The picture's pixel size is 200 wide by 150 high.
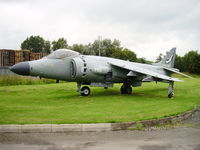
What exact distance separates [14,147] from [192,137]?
446 centimetres

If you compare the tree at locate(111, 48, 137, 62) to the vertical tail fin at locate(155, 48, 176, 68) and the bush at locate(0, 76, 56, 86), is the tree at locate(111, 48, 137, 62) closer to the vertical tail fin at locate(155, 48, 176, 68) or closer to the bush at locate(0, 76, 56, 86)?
the bush at locate(0, 76, 56, 86)

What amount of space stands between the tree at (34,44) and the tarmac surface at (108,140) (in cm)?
10489

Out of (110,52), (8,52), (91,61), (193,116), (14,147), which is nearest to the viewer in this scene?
(14,147)

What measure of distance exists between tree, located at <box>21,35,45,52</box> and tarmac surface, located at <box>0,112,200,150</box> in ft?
344

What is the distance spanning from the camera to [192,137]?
645 centimetres

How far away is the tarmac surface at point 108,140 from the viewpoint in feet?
17.8

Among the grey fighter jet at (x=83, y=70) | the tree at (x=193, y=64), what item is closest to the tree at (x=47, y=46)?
the tree at (x=193, y=64)

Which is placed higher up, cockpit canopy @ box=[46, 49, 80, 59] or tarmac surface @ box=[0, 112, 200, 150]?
cockpit canopy @ box=[46, 49, 80, 59]

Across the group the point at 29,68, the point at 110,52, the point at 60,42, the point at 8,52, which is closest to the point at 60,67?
the point at 29,68

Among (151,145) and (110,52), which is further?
(110,52)

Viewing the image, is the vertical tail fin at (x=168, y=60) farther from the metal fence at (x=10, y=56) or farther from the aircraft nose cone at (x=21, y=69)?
the metal fence at (x=10, y=56)

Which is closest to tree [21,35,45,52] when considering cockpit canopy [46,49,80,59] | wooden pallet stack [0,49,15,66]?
wooden pallet stack [0,49,15,66]

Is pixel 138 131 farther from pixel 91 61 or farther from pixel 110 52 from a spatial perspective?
pixel 110 52

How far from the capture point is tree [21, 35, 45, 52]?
354ft
